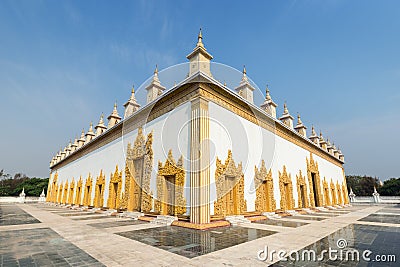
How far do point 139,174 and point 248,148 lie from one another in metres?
6.60

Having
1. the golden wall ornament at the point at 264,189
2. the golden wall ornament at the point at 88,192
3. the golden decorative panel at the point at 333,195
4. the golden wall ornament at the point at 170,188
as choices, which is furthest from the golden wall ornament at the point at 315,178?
the golden wall ornament at the point at 88,192

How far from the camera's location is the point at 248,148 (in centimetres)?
1122

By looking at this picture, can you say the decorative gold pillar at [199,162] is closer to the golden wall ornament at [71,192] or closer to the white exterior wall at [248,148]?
the white exterior wall at [248,148]

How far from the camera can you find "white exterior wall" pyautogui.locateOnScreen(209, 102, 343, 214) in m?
9.30

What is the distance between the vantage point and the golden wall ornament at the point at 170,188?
8.71 m

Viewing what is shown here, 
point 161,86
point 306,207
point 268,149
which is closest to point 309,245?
point 268,149

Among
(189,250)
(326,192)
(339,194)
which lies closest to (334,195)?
Result: (339,194)

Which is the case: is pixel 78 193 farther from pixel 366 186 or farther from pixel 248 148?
pixel 366 186

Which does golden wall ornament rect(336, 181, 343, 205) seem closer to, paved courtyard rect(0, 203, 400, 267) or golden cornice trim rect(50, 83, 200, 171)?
paved courtyard rect(0, 203, 400, 267)

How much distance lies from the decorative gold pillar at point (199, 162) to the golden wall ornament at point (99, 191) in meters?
10.4

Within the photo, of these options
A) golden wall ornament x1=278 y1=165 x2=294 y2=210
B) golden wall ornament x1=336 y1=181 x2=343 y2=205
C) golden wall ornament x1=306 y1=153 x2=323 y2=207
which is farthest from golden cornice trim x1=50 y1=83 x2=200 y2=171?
golden wall ornament x1=336 y1=181 x2=343 y2=205

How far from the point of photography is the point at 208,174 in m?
8.35

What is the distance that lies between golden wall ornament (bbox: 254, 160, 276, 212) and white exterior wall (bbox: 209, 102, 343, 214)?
14.0 inches

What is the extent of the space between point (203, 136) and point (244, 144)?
3.39 m
